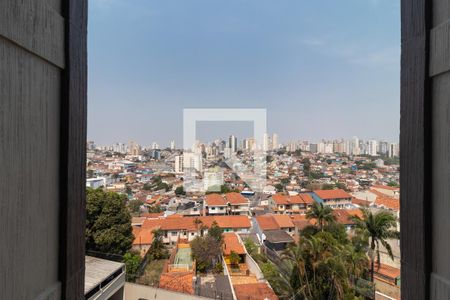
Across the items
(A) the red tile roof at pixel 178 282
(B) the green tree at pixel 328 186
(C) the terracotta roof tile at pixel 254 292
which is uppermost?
(B) the green tree at pixel 328 186

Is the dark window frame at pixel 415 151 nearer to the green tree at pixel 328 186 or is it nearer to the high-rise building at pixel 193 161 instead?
the high-rise building at pixel 193 161

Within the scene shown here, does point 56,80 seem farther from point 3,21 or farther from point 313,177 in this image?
point 313,177

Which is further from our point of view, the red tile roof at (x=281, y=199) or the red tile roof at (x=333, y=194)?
the red tile roof at (x=281, y=199)

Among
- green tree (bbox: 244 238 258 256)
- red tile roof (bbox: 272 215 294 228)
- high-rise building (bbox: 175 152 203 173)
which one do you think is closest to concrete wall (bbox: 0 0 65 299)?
green tree (bbox: 244 238 258 256)

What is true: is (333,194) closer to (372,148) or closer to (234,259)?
(234,259)

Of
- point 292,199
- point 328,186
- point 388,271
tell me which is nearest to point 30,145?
point 388,271

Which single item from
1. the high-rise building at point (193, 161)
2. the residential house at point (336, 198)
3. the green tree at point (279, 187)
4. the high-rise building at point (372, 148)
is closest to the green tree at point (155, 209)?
the high-rise building at point (193, 161)

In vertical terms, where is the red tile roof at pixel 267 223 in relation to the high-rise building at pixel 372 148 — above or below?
below
